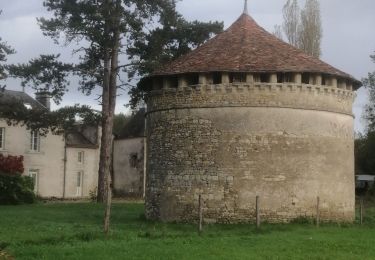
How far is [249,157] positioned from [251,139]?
0.56m

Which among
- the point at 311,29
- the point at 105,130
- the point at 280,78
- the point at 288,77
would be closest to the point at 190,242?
the point at 280,78

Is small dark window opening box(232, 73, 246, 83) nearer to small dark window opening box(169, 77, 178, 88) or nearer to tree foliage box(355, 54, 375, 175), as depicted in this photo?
small dark window opening box(169, 77, 178, 88)

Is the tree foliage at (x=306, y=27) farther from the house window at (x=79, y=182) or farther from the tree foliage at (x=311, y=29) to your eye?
the house window at (x=79, y=182)

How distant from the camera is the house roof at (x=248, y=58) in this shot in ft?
59.7

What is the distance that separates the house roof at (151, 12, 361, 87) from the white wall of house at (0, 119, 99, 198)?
18618mm

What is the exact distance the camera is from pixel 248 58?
18.7 meters

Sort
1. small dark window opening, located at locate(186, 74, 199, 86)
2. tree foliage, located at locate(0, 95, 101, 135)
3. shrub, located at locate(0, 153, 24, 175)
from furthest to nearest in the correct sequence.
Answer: shrub, located at locate(0, 153, 24, 175), tree foliage, located at locate(0, 95, 101, 135), small dark window opening, located at locate(186, 74, 199, 86)

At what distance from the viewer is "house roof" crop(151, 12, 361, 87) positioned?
18188mm

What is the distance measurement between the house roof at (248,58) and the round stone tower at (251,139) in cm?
4

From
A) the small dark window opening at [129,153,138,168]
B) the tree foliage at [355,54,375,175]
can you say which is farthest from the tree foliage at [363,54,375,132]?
the small dark window opening at [129,153,138,168]

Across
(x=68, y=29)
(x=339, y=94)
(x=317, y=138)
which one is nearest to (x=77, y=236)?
(x=317, y=138)

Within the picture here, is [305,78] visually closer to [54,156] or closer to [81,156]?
[54,156]

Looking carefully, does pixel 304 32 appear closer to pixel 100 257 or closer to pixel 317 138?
pixel 317 138

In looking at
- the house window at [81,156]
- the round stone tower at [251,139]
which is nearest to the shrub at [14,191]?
the house window at [81,156]
